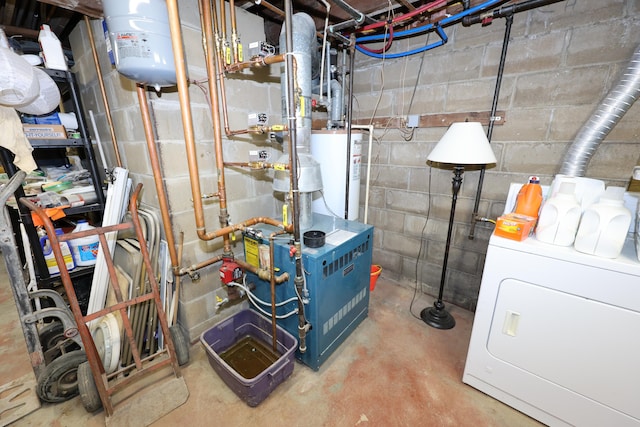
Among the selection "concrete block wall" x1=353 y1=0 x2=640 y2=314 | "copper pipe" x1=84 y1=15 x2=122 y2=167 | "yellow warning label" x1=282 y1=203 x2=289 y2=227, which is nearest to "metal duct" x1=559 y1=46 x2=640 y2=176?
"concrete block wall" x1=353 y1=0 x2=640 y2=314

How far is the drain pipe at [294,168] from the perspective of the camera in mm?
1157

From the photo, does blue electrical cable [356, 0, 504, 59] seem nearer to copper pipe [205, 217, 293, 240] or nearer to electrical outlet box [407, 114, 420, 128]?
electrical outlet box [407, 114, 420, 128]

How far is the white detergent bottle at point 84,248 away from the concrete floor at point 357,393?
67 cm

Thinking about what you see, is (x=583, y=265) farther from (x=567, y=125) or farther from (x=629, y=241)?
(x=567, y=125)

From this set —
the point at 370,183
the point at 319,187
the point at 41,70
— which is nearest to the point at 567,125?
the point at 370,183

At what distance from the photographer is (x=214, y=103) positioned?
146cm

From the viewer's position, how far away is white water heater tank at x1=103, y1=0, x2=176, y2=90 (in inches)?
43.4

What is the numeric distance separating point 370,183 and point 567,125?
53.2 inches

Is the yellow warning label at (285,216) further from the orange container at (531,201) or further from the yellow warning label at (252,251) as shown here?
the orange container at (531,201)

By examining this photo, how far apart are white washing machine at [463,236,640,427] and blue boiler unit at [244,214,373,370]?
0.71m

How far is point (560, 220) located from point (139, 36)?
1992 mm

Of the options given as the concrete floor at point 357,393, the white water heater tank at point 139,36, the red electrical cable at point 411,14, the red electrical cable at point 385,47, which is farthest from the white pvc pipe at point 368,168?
the white water heater tank at point 139,36

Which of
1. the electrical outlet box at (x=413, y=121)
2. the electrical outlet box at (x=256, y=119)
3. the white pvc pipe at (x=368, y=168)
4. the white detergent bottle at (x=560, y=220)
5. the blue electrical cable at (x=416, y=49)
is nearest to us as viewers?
the white detergent bottle at (x=560, y=220)

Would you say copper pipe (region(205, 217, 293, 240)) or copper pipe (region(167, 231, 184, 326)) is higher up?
copper pipe (region(205, 217, 293, 240))
